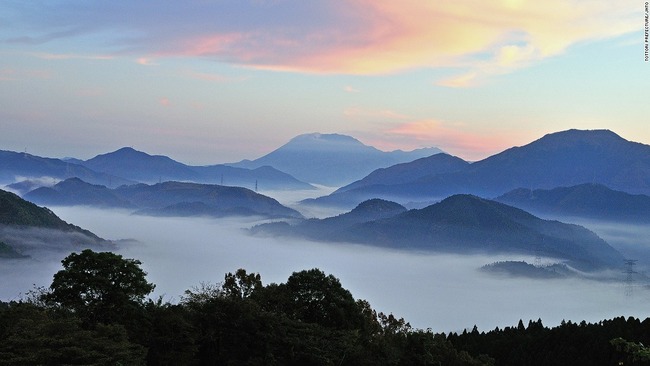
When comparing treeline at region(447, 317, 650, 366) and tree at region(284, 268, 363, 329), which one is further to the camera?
treeline at region(447, 317, 650, 366)

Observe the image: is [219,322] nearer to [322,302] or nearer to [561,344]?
[322,302]

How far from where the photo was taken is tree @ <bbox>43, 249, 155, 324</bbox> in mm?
48344

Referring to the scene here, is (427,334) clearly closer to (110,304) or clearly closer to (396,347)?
(396,347)

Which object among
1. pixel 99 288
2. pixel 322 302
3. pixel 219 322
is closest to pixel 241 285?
pixel 322 302

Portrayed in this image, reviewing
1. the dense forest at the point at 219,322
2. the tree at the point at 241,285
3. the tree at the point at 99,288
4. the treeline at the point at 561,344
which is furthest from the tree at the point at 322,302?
the treeline at the point at 561,344

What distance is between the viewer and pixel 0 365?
107ft

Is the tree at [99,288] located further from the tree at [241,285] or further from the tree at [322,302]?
the tree at [322,302]

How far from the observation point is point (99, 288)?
161 feet

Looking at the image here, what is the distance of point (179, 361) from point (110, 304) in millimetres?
8114

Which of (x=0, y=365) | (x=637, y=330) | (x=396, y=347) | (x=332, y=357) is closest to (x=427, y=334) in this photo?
(x=396, y=347)

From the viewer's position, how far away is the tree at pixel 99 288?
1903 inches

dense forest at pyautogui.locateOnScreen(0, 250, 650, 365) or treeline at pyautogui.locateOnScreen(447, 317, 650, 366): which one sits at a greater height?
dense forest at pyautogui.locateOnScreen(0, 250, 650, 365)

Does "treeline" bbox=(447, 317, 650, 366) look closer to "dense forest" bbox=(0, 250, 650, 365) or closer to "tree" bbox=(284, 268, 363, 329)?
"tree" bbox=(284, 268, 363, 329)

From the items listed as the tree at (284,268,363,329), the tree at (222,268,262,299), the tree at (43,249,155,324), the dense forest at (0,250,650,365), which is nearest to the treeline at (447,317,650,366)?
the tree at (284,268,363,329)
